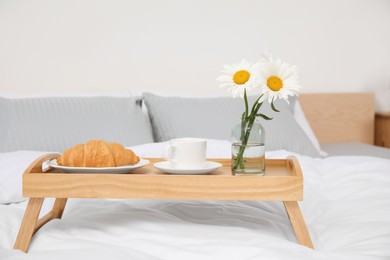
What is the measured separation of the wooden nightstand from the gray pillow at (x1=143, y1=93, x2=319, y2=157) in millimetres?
752

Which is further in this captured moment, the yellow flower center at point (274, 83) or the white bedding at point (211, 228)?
the yellow flower center at point (274, 83)

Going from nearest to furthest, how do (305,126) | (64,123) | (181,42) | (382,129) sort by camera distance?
(64,123) < (305,126) < (181,42) < (382,129)

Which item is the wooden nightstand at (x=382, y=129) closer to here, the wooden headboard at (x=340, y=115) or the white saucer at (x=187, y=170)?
the wooden headboard at (x=340, y=115)

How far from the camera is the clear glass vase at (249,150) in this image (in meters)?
1.18

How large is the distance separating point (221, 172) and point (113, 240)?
1.09 ft

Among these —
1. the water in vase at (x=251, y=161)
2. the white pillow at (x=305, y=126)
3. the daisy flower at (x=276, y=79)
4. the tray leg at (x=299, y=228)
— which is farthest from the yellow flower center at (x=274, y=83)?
the white pillow at (x=305, y=126)

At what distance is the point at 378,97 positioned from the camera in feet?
9.23

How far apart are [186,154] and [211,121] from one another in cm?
87

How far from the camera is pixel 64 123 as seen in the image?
1878 mm

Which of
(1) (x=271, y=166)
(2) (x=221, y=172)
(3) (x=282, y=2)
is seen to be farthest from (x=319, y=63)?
(2) (x=221, y=172)

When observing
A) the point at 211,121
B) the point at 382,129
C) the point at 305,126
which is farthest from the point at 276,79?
the point at 382,129

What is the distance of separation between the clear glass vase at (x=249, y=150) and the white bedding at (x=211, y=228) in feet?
0.36

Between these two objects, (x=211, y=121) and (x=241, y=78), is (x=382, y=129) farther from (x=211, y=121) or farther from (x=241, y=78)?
(x=241, y=78)

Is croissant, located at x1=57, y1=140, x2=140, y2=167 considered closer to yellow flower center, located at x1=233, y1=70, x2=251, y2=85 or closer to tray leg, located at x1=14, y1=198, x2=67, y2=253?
tray leg, located at x1=14, y1=198, x2=67, y2=253
